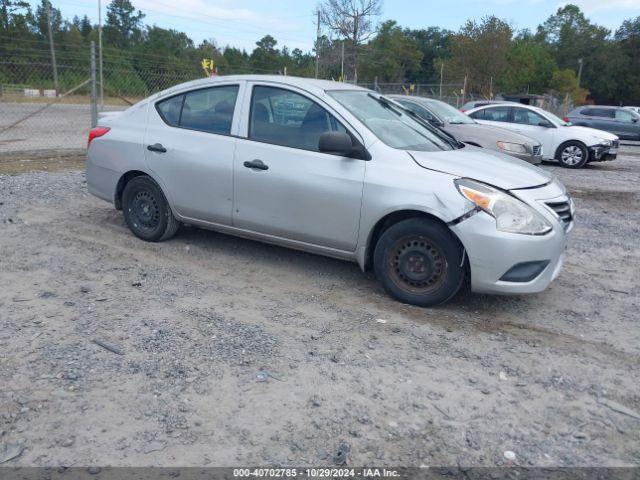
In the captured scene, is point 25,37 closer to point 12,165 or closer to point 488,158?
point 12,165

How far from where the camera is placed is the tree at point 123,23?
69.6 meters

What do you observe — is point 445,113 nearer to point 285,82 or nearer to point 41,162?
point 285,82

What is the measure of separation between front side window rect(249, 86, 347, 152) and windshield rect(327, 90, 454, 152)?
0.24 meters

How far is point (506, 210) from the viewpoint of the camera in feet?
14.3

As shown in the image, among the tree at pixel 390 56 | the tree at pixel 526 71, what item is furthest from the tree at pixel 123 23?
the tree at pixel 526 71

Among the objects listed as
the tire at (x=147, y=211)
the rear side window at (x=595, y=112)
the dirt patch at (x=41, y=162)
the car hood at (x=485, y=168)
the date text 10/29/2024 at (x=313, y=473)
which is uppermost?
the rear side window at (x=595, y=112)

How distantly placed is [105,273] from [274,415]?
2706 millimetres

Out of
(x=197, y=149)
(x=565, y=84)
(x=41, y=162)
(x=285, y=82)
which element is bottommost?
(x=41, y=162)

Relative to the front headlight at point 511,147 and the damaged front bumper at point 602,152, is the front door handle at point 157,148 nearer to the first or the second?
the front headlight at point 511,147

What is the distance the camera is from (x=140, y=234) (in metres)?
6.13

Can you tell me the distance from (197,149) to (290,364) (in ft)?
8.61

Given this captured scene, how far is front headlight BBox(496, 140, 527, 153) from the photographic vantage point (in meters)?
10.6

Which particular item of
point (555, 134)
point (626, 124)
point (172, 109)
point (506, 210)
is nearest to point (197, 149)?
point (172, 109)

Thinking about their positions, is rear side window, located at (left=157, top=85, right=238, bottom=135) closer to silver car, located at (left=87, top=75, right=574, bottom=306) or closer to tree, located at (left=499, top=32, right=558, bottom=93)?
silver car, located at (left=87, top=75, right=574, bottom=306)
